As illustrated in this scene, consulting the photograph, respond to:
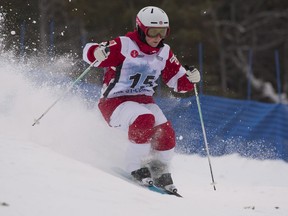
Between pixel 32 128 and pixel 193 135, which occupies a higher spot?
pixel 193 135

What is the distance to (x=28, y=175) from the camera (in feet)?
15.8

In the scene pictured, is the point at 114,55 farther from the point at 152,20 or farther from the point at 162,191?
the point at 162,191

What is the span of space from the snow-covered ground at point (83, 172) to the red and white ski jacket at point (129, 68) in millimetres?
672

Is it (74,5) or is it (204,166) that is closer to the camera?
(204,166)

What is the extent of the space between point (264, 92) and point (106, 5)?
24.0ft

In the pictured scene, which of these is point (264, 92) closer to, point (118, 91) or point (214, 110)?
point (214, 110)

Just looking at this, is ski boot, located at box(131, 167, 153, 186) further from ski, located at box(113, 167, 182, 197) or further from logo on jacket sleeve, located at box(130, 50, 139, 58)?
logo on jacket sleeve, located at box(130, 50, 139, 58)

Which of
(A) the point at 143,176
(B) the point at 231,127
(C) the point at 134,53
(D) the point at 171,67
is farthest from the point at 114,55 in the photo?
(B) the point at 231,127

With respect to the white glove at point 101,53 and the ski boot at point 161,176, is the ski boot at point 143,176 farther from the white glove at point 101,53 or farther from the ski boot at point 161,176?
the white glove at point 101,53

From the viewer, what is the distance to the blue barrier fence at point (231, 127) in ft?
33.7

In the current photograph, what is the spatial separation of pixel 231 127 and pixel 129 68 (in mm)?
4121

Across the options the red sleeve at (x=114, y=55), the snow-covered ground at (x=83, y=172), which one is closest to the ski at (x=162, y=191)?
the snow-covered ground at (x=83, y=172)

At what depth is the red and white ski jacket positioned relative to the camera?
22.4 ft

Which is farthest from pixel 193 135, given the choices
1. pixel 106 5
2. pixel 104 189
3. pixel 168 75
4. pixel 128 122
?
pixel 106 5
